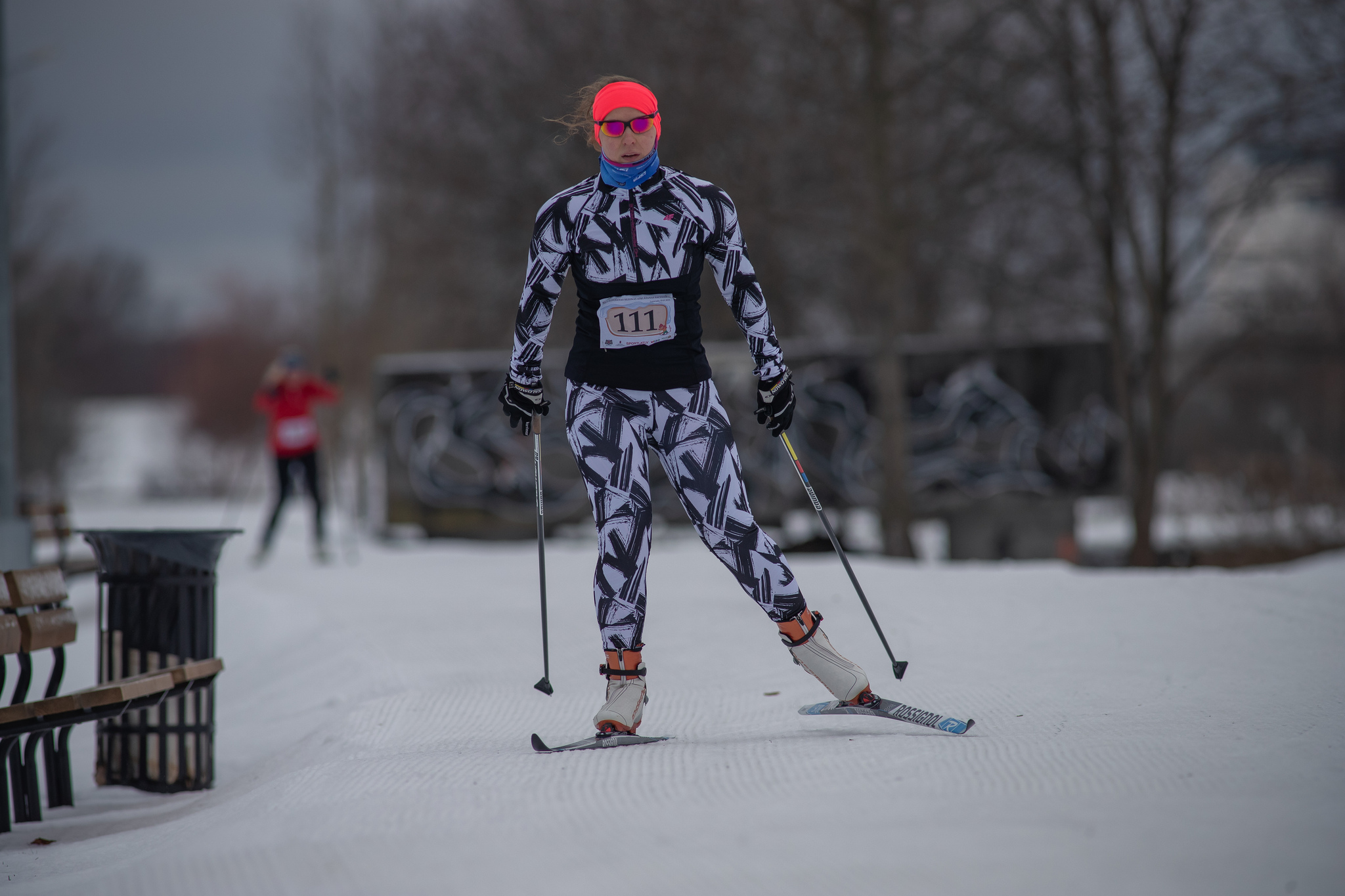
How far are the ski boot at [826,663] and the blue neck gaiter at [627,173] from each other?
144 centimetres

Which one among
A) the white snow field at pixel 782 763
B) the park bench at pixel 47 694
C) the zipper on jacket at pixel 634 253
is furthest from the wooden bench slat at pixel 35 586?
the zipper on jacket at pixel 634 253

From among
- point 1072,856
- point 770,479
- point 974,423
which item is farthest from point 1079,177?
point 1072,856

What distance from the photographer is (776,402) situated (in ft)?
11.6

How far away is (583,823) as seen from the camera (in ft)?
8.36

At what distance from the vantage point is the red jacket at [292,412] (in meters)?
9.92

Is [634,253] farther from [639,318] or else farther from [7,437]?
[7,437]

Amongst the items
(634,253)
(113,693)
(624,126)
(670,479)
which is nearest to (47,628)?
(113,693)

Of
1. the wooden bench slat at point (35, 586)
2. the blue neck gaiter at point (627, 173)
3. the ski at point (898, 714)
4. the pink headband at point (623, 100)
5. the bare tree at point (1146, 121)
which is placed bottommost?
the ski at point (898, 714)

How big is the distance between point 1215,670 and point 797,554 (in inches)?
279

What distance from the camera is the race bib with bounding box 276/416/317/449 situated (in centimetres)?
992

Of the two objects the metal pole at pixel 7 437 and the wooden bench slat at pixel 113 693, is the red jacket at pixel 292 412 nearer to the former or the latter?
the metal pole at pixel 7 437

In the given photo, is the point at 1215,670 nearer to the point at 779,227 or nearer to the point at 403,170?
the point at 779,227

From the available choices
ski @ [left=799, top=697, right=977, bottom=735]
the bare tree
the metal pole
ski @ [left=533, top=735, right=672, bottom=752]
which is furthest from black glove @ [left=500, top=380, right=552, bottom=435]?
the bare tree

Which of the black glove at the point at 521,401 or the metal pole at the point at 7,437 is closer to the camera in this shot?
the black glove at the point at 521,401
